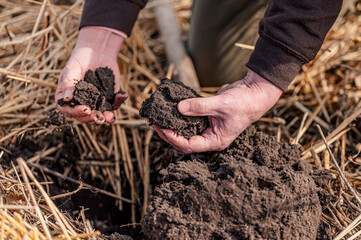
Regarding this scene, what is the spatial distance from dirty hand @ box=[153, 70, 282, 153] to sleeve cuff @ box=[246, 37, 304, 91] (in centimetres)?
4

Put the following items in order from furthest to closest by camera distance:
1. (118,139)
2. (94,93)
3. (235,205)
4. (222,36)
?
1. (222,36)
2. (118,139)
3. (94,93)
4. (235,205)

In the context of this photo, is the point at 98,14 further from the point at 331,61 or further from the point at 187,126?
the point at 331,61

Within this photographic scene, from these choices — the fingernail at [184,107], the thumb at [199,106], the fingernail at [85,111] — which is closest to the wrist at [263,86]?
the thumb at [199,106]

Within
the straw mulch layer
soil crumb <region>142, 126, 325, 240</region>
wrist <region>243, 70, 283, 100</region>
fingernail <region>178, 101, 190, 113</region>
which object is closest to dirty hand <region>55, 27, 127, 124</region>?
the straw mulch layer

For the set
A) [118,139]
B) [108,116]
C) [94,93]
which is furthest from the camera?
[118,139]

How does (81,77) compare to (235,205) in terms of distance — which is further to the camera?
(81,77)

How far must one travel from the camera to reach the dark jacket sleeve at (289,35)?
1319mm

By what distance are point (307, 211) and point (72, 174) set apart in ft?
4.72

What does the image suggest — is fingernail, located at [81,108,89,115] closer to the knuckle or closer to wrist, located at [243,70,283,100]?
the knuckle

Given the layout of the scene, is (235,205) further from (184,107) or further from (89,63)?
(89,63)

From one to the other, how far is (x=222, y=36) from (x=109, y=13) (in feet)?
2.97

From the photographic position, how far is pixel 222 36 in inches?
88.7

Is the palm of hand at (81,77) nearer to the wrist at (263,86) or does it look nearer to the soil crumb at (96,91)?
the soil crumb at (96,91)

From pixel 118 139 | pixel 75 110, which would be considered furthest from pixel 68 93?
pixel 118 139
